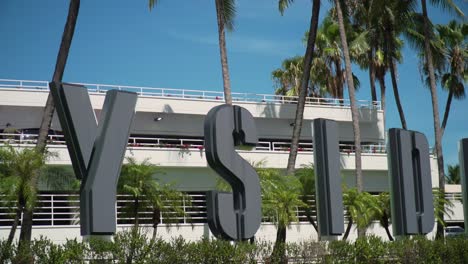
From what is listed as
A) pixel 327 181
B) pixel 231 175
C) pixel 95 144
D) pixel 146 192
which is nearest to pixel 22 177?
pixel 146 192

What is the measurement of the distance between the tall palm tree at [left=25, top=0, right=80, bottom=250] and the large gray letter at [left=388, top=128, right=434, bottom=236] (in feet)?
41.0

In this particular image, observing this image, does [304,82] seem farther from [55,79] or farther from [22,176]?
→ [22,176]

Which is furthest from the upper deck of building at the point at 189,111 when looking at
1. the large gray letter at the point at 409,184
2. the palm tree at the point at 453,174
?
the palm tree at the point at 453,174

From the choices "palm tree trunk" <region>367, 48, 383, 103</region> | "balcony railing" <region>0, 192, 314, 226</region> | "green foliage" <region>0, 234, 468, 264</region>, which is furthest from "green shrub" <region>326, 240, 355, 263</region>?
"palm tree trunk" <region>367, 48, 383, 103</region>

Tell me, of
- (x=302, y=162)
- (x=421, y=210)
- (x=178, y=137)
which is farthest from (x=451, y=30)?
(x=421, y=210)

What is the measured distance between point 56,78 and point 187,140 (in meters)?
14.3

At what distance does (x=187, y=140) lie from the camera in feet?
135

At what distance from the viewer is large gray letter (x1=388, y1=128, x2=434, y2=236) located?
20891 millimetres

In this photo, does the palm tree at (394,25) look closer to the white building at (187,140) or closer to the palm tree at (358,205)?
the white building at (187,140)

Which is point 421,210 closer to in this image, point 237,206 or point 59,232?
point 237,206

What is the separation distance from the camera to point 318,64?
51375 millimetres

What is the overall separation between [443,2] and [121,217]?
64.0 ft

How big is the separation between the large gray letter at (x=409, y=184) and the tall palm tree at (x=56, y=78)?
1249 cm

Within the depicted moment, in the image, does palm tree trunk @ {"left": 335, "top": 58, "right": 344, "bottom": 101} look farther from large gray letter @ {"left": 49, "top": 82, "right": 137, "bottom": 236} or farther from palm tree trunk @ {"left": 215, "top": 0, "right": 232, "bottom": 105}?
large gray letter @ {"left": 49, "top": 82, "right": 137, "bottom": 236}
